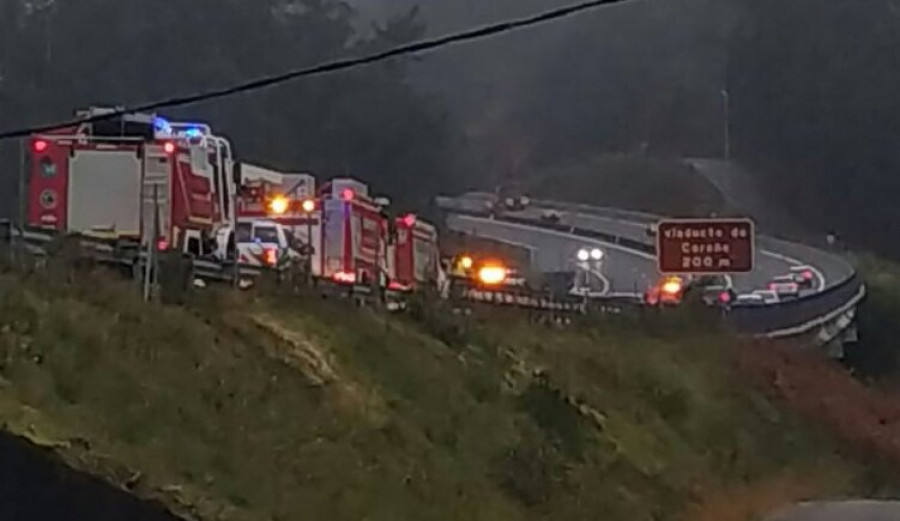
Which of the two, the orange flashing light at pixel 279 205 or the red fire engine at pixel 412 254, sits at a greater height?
the orange flashing light at pixel 279 205

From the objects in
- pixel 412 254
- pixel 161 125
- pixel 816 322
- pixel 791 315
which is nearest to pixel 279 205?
pixel 161 125

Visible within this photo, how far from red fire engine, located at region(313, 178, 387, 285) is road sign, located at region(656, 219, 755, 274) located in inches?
209

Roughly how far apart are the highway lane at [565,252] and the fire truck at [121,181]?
134 ft

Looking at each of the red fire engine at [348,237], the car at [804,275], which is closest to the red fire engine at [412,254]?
the red fire engine at [348,237]

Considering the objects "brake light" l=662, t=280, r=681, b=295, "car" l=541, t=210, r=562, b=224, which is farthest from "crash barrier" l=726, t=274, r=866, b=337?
"car" l=541, t=210, r=562, b=224

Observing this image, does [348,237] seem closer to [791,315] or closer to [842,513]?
[842,513]

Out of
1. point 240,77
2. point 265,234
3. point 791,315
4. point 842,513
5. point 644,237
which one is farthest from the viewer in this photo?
point 644,237

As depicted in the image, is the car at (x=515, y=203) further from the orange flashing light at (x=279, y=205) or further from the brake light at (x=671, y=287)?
the orange flashing light at (x=279, y=205)

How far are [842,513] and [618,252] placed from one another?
5978cm

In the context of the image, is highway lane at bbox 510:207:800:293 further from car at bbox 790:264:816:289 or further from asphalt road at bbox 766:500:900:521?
asphalt road at bbox 766:500:900:521

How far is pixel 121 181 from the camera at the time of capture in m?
26.5

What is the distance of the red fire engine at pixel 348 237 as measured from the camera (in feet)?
103

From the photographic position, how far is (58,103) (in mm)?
64250

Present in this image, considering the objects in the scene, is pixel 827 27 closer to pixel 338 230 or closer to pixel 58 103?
pixel 58 103
